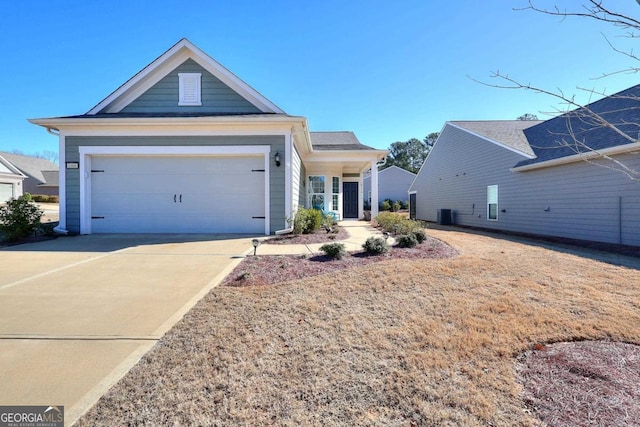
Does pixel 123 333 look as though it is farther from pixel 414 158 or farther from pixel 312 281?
pixel 414 158

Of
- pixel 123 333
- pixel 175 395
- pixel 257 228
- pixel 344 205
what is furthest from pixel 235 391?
pixel 344 205

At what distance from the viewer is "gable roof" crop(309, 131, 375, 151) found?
43.5ft

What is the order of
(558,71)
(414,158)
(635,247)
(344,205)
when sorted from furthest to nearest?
(414,158)
(344,205)
(635,247)
(558,71)

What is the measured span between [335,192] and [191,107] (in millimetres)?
8017

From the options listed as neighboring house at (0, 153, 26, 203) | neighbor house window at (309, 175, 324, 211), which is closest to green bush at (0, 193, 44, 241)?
neighbor house window at (309, 175, 324, 211)

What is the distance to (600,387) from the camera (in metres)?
2.13

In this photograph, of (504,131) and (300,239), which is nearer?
(300,239)

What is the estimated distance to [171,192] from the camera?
905 centimetres

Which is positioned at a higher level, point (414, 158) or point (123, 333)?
point (414, 158)

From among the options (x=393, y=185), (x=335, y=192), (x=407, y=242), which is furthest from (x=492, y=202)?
(x=393, y=185)

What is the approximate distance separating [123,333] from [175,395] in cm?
129

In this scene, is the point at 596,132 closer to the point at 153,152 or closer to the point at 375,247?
the point at 375,247

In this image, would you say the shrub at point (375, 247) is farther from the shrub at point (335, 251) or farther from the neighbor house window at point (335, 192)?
the neighbor house window at point (335, 192)

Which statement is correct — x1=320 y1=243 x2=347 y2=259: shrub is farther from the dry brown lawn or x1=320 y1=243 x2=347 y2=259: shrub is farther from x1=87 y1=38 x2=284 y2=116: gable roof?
x1=87 y1=38 x2=284 y2=116: gable roof
